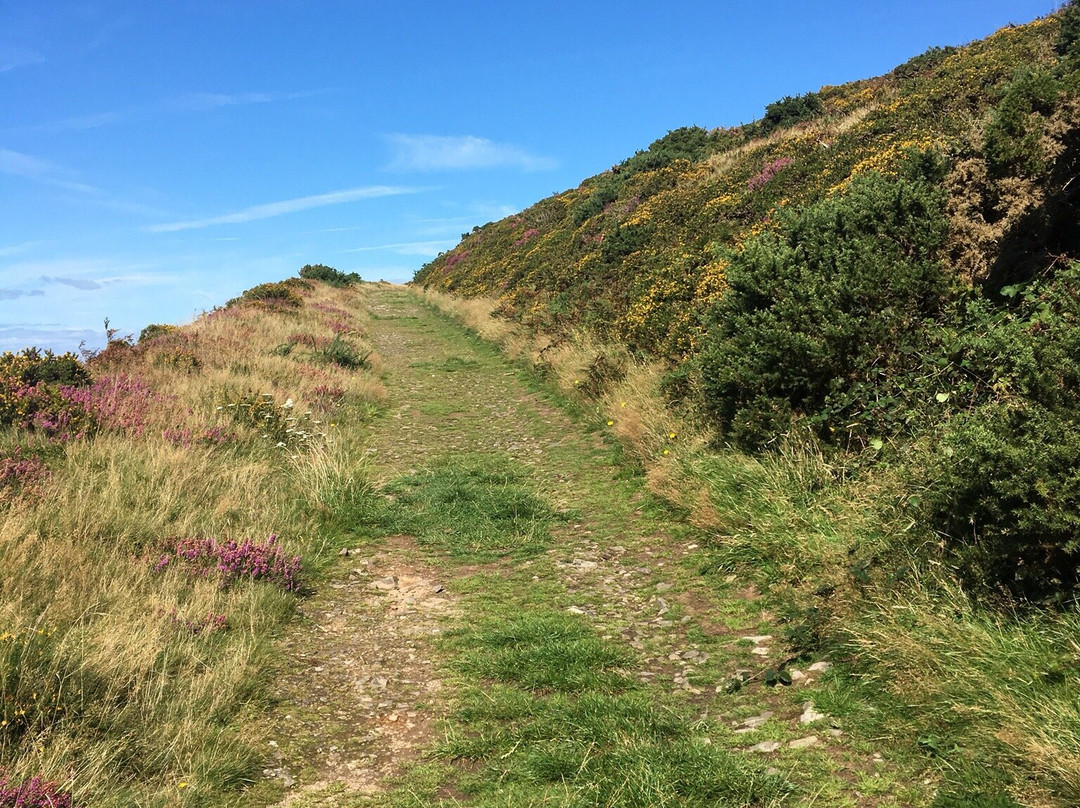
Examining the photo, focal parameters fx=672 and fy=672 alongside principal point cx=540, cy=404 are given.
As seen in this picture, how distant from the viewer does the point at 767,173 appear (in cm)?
1536

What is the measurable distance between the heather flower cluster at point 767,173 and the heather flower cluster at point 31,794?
14807 mm

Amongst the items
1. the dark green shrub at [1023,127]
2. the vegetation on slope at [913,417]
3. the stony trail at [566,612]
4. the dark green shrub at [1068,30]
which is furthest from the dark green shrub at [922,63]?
the stony trail at [566,612]

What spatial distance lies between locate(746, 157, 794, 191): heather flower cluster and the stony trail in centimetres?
882

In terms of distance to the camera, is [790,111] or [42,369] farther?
[790,111]

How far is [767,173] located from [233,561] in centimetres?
1412

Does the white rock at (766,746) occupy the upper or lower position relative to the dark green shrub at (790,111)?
lower

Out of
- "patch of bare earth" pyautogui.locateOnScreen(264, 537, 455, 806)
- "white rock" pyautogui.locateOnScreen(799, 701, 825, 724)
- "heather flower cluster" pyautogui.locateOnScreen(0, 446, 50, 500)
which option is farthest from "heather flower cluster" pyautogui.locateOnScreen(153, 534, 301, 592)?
"white rock" pyautogui.locateOnScreen(799, 701, 825, 724)

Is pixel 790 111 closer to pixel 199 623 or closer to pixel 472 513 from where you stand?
pixel 472 513

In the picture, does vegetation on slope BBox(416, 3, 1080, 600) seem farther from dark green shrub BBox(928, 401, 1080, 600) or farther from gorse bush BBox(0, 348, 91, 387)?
gorse bush BBox(0, 348, 91, 387)

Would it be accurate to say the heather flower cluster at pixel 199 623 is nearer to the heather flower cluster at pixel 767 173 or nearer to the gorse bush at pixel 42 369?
the gorse bush at pixel 42 369

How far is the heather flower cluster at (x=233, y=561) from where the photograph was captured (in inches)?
210

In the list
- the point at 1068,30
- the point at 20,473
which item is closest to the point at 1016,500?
the point at 20,473

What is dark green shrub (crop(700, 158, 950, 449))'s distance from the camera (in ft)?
20.1

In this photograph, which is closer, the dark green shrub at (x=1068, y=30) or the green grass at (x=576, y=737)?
the green grass at (x=576, y=737)
